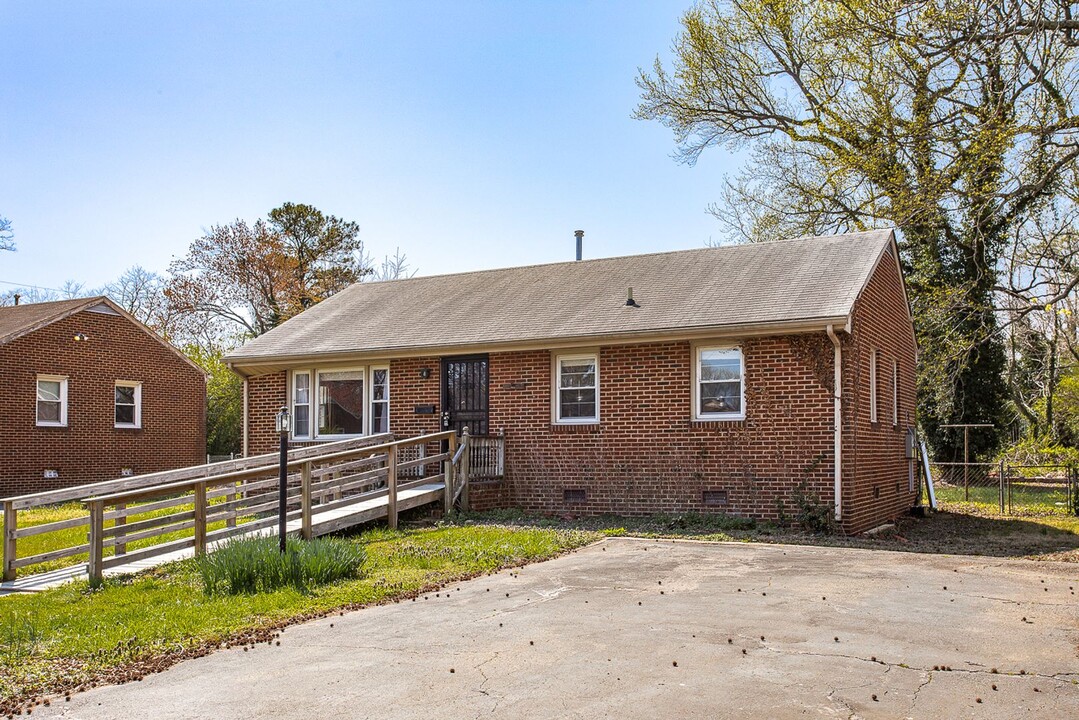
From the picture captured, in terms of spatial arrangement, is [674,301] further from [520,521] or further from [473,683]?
[473,683]

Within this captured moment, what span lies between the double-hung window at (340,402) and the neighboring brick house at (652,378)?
36 millimetres

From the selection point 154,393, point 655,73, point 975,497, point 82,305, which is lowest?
point 975,497

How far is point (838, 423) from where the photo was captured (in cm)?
1446

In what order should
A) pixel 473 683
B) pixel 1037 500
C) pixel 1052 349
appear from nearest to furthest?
pixel 473 683, pixel 1037 500, pixel 1052 349

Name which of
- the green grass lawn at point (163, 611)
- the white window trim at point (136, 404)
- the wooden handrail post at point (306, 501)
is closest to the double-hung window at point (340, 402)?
the wooden handrail post at point (306, 501)

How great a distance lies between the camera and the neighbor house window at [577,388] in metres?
16.6

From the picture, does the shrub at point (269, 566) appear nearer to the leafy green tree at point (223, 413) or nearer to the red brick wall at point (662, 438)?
the red brick wall at point (662, 438)

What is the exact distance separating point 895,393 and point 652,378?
5726mm

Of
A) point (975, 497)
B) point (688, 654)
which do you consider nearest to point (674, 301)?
point (688, 654)

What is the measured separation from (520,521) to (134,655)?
341 inches

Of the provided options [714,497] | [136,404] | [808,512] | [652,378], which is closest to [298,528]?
[652,378]

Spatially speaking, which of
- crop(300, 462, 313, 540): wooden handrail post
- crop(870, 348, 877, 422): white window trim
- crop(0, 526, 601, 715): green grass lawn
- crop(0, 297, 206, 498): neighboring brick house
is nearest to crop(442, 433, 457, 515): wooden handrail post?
crop(0, 526, 601, 715): green grass lawn

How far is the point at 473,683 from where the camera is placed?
626cm

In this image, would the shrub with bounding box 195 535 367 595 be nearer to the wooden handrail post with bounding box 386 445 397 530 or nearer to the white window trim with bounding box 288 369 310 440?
the wooden handrail post with bounding box 386 445 397 530
